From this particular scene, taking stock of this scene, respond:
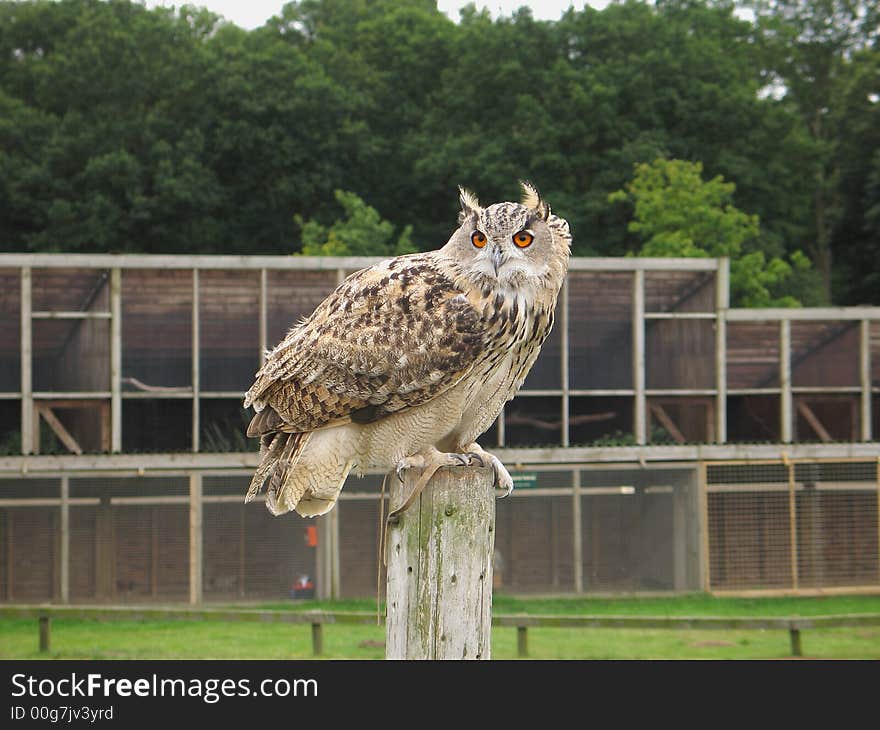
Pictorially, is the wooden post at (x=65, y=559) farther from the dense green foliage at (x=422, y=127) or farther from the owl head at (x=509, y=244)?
the dense green foliage at (x=422, y=127)

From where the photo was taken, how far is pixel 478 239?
522 cm

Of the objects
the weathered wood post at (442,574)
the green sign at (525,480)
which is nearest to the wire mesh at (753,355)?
the green sign at (525,480)

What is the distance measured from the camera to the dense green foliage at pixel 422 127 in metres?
47.4

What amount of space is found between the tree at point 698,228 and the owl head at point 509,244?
33.2 metres

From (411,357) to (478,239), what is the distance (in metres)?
0.55

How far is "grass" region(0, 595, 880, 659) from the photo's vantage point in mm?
16375

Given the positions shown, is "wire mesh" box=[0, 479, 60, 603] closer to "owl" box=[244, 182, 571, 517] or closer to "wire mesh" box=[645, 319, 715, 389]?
"wire mesh" box=[645, 319, 715, 389]

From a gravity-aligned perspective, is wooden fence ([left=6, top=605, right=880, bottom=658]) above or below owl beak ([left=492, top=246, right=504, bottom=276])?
below

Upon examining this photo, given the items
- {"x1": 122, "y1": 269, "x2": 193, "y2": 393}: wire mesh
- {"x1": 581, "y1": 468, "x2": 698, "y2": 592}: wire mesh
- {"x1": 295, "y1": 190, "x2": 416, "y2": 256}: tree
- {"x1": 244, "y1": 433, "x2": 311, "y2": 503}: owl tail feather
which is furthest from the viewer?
{"x1": 295, "y1": 190, "x2": 416, "y2": 256}: tree

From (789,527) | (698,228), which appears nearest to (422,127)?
(698,228)

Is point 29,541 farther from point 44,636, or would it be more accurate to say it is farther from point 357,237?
point 357,237

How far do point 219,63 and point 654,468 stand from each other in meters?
33.5

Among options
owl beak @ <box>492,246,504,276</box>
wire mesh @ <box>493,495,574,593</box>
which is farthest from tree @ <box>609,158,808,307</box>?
owl beak @ <box>492,246,504,276</box>

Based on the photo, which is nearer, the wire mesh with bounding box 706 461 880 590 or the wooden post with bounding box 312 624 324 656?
the wooden post with bounding box 312 624 324 656
